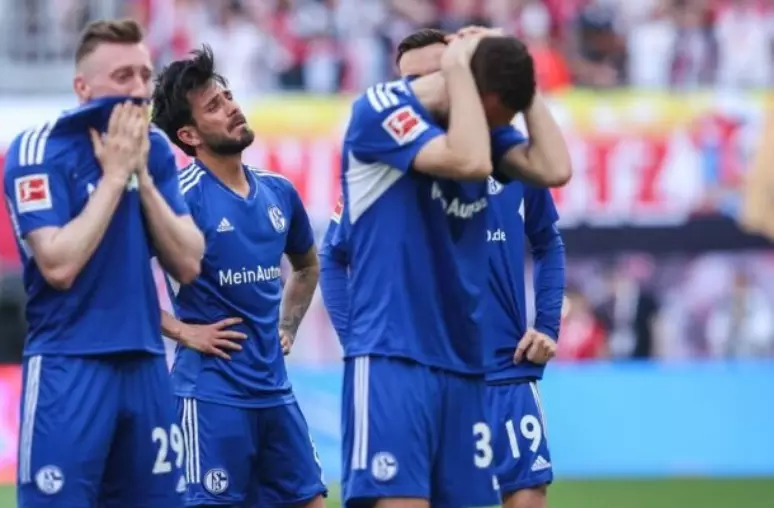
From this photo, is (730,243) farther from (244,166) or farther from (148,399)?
(148,399)

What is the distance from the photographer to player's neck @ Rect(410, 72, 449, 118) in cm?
688

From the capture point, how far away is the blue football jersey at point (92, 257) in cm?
655

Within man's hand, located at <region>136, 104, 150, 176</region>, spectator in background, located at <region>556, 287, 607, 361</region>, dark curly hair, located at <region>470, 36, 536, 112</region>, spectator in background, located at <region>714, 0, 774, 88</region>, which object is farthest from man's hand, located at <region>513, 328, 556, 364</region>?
spectator in background, located at <region>714, 0, 774, 88</region>

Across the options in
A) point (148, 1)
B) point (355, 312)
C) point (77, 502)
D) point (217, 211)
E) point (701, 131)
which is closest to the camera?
point (77, 502)

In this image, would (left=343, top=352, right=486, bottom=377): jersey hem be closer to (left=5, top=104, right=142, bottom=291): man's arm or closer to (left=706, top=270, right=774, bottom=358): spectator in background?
(left=5, top=104, right=142, bottom=291): man's arm

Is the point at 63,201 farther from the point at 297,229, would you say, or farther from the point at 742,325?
the point at 742,325

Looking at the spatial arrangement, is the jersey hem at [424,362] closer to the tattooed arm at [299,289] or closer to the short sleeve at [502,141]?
the short sleeve at [502,141]

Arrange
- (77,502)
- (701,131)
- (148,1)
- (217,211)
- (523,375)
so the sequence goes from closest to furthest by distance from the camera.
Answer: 1. (77,502)
2. (217,211)
3. (523,375)
4. (701,131)
5. (148,1)

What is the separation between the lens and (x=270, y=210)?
8.20m

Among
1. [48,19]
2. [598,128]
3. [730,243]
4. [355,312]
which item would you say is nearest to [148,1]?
[48,19]

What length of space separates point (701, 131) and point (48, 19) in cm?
796

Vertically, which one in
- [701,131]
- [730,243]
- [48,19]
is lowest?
[730,243]

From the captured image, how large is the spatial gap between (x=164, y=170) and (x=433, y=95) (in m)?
1.03

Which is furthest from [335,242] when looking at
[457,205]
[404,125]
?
[404,125]
